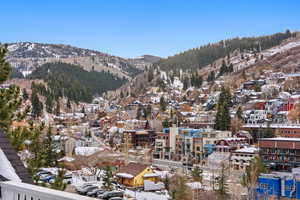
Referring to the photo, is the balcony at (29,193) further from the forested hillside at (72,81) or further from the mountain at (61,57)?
the mountain at (61,57)

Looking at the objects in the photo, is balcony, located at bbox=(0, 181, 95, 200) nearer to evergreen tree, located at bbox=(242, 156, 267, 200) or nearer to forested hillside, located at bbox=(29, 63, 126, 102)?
evergreen tree, located at bbox=(242, 156, 267, 200)

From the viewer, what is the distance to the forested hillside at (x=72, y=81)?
265 ft

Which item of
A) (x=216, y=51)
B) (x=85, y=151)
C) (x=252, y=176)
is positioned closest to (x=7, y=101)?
(x=252, y=176)

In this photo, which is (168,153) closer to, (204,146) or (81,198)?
(204,146)

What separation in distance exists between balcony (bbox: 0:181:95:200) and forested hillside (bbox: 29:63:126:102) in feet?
220

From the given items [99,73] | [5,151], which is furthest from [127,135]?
[99,73]

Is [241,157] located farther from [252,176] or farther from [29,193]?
[29,193]

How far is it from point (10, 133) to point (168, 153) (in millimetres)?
30515

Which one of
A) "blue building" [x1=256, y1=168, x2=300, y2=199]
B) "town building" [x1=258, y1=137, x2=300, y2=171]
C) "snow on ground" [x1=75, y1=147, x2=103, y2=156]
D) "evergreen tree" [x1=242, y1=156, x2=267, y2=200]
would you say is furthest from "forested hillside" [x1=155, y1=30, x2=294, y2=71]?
"blue building" [x1=256, y1=168, x2=300, y2=199]

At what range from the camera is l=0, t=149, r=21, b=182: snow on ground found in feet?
6.78

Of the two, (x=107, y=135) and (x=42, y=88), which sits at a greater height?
(x=42, y=88)

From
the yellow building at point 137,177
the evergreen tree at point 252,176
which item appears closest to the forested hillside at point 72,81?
the yellow building at point 137,177

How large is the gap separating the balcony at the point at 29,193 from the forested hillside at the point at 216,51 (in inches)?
4429

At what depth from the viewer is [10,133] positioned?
5602mm
